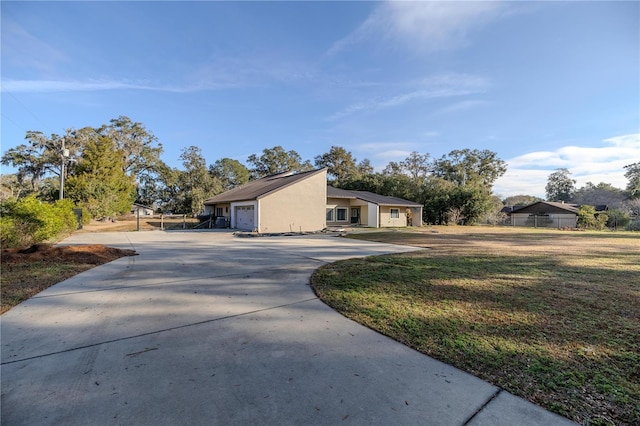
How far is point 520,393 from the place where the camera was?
→ 7.52ft

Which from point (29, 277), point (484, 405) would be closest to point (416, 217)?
point (29, 277)

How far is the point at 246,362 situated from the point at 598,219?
126 ft

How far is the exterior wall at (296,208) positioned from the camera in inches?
773

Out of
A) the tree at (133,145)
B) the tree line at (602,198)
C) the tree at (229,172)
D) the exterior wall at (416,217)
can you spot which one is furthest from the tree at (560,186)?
the tree at (133,145)

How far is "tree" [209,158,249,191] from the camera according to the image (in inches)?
1935

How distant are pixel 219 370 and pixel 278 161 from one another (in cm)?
4937

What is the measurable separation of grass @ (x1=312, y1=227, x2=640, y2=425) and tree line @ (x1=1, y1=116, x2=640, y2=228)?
2560cm

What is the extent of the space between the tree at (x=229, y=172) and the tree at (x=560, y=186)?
70045mm

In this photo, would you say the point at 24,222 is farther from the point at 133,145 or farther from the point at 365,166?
the point at 365,166

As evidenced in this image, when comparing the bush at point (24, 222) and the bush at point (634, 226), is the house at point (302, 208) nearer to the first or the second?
the bush at point (24, 222)

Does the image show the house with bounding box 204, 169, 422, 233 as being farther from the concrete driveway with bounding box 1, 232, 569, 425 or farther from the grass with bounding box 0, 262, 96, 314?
the concrete driveway with bounding box 1, 232, 569, 425

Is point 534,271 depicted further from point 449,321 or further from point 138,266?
point 138,266

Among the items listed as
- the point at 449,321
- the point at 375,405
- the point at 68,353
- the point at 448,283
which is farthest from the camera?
the point at 448,283

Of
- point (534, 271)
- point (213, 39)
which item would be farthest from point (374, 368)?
point (213, 39)
